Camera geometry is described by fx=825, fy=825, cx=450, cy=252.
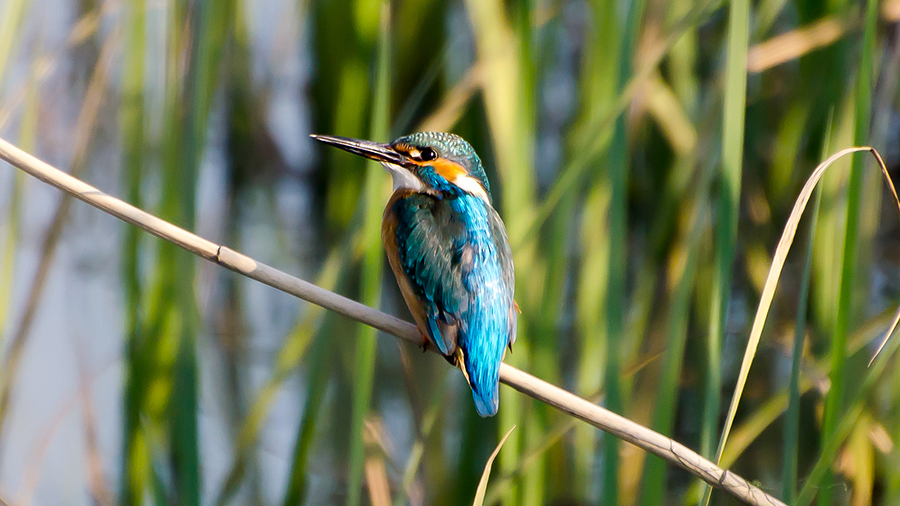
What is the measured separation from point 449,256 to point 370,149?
11.1 inches

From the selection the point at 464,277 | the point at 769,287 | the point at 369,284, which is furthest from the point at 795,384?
→ the point at 369,284

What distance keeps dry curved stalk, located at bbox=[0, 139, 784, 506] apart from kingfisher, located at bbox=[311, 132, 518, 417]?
13cm

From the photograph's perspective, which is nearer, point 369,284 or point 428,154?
point 369,284

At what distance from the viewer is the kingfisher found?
1.41 metres

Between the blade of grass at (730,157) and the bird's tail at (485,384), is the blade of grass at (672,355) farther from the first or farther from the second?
the bird's tail at (485,384)

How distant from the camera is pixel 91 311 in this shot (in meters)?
3.18

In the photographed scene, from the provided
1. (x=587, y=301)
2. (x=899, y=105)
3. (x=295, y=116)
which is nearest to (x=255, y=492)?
(x=587, y=301)

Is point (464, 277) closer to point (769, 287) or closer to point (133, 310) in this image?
point (769, 287)

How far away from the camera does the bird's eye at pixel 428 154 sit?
Answer: 173cm

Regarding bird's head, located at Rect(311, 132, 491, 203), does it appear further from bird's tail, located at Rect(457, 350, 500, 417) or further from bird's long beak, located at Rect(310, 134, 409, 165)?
bird's tail, located at Rect(457, 350, 500, 417)

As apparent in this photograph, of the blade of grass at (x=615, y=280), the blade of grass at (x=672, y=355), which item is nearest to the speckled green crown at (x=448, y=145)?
the blade of grass at (x=615, y=280)

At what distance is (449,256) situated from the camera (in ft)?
4.98

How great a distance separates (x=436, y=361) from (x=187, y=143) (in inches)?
73.5

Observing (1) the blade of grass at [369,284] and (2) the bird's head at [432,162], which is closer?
(1) the blade of grass at [369,284]
